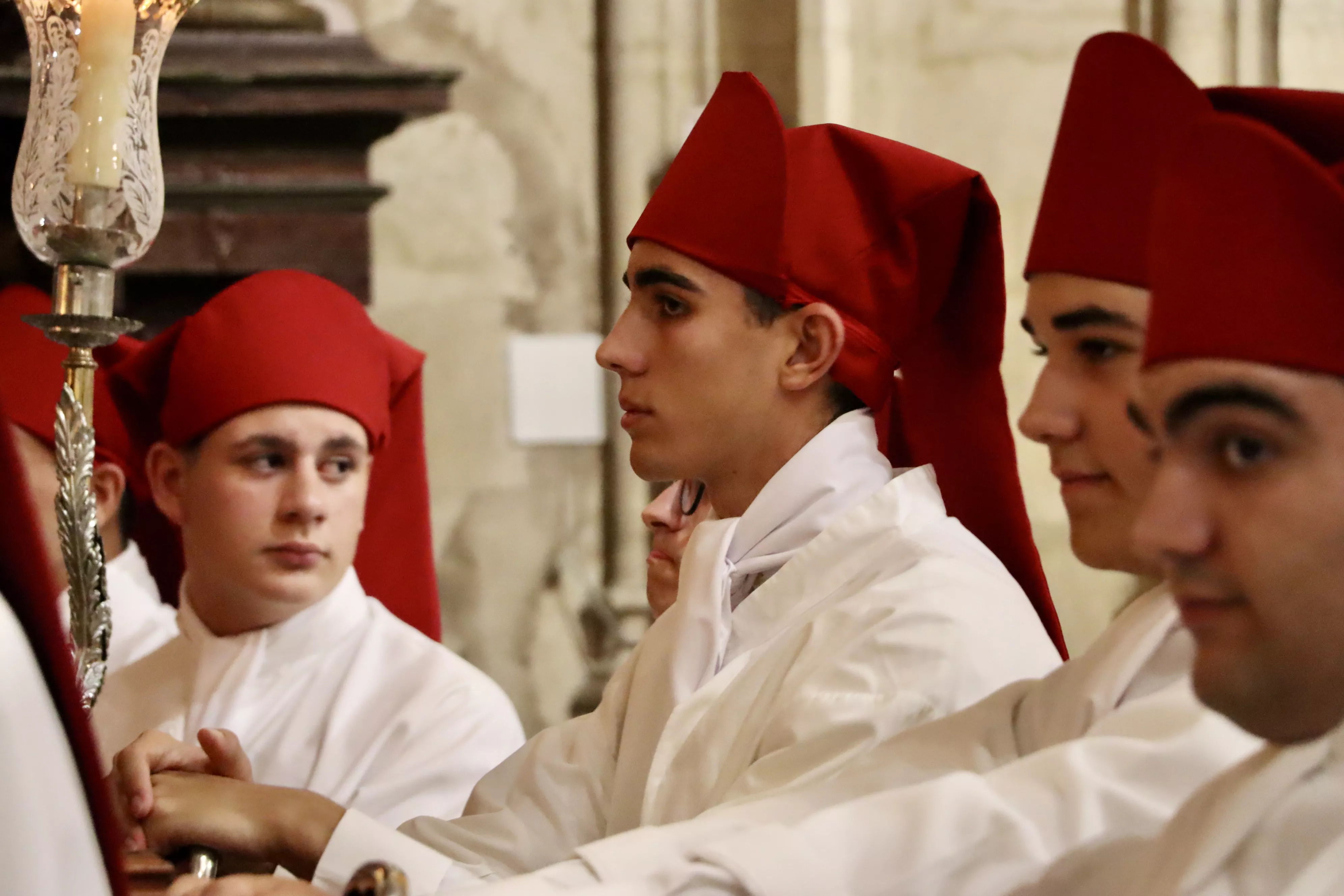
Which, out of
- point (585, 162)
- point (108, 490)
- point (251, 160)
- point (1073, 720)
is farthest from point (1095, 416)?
point (585, 162)

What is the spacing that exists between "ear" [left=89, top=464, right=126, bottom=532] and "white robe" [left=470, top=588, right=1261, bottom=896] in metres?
2.69

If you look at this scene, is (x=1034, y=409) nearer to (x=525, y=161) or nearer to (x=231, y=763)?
(x=231, y=763)

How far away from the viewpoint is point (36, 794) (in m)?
0.95

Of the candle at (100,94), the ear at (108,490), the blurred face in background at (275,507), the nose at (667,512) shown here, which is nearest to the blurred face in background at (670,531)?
the nose at (667,512)

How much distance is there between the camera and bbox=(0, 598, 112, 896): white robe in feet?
3.07

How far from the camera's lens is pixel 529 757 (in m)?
2.45

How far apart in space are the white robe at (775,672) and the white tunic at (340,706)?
0.50 metres

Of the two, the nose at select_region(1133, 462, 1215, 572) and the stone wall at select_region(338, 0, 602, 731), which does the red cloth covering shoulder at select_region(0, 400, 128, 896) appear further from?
the stone wall at select_region(338, 0, 602, 731)

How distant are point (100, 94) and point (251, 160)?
2.34 metres

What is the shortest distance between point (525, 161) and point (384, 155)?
18.0 inches

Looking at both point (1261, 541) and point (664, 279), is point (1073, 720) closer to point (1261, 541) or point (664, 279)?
point (1261, 541)

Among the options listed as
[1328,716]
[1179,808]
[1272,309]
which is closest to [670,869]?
[1179,808]

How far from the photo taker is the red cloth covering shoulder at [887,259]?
2420 millimetres

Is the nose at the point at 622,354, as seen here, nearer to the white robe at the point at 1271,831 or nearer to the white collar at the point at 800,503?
the white collar at the point at 800,503
